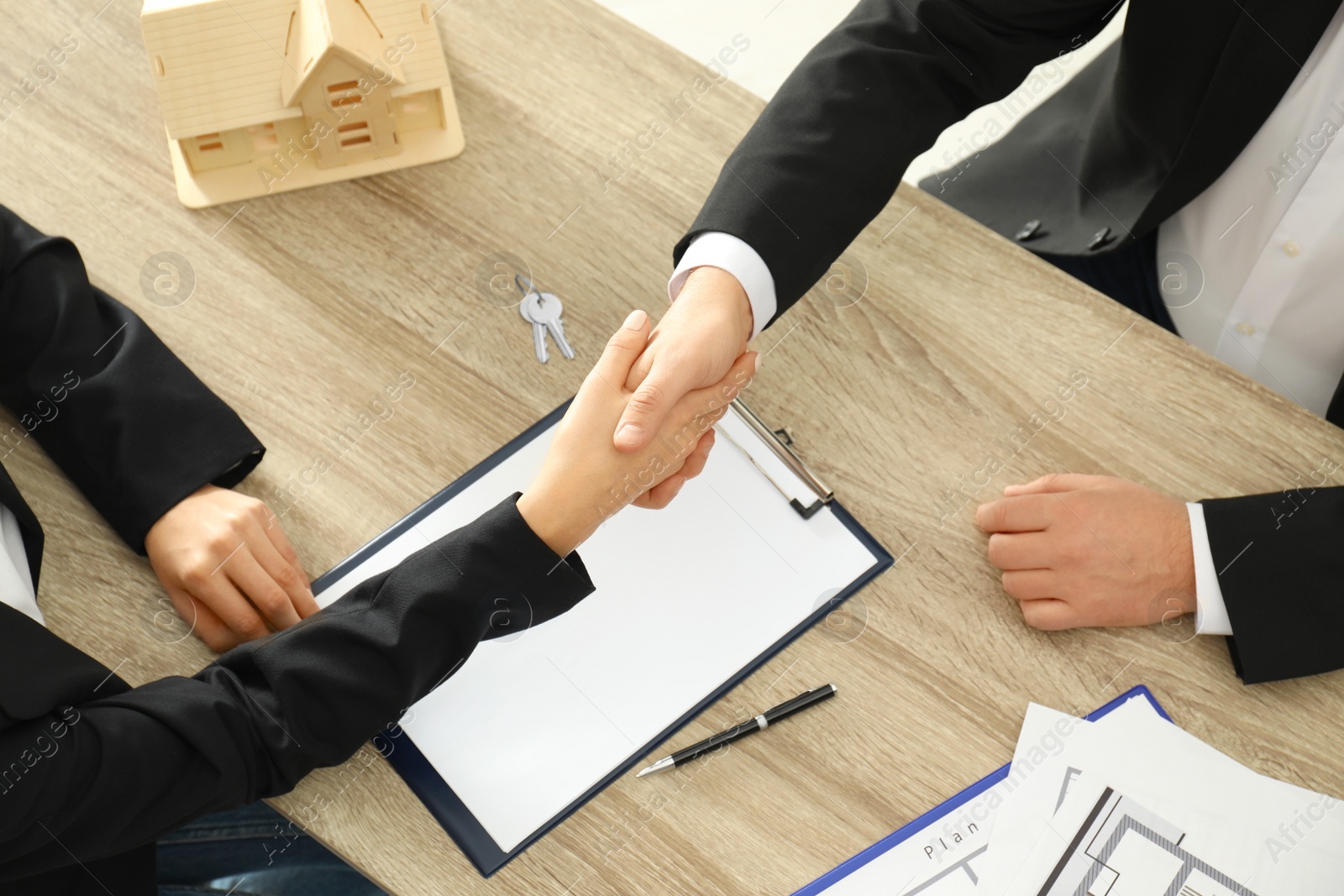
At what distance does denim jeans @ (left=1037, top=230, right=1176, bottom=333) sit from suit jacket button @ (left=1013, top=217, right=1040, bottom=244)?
0.10 feet

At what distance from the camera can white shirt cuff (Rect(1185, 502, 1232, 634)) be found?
3.19ft

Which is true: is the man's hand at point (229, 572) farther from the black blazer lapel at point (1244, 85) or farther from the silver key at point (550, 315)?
the black blazer lapel at point (1244, 85)

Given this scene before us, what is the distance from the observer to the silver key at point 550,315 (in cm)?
106

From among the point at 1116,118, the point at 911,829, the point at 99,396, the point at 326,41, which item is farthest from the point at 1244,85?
the point at 99,396

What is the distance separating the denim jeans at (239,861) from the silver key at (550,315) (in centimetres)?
71

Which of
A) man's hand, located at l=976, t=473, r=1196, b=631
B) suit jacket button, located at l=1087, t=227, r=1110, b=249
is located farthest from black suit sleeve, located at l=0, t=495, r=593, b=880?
suit jacket button, located at l=1087, t=227, r=1110, b=249

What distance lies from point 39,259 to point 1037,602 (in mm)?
1106

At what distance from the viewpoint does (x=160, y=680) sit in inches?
35.0

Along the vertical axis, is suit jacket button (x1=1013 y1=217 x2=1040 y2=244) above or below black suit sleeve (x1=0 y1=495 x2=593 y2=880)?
above

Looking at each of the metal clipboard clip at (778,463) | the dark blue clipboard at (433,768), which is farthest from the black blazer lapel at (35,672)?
the metal clipboard clip at (778,463)

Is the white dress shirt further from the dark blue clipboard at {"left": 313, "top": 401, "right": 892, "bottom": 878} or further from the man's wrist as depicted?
the man's wrist

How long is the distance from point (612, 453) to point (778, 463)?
18 centimetres

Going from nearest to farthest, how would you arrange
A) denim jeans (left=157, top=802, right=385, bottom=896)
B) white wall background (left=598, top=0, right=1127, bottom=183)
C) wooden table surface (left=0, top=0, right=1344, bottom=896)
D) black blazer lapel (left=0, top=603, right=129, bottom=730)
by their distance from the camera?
1. black blazer lapel (left=0, top=603, right=129, bottom=730)
2. wooden table surface (left=0, top=0, right=1344, bottom=896)
3. denim jeans (left=157, top=802, right=385, bottom=896)
4. white wall background (left=598, top=0, right=1127, bottom=183)

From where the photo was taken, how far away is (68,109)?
1.12m
